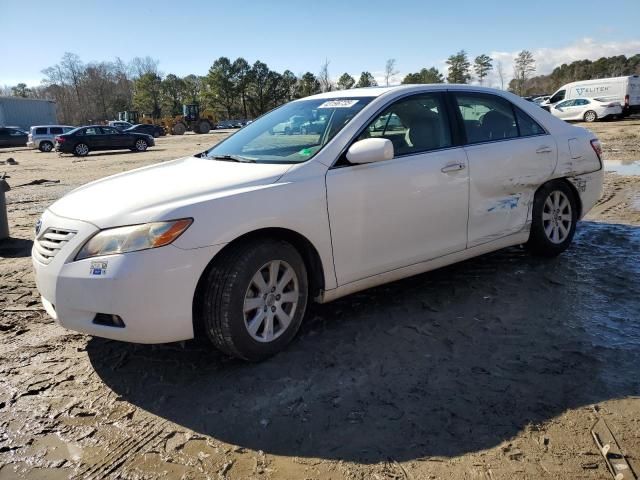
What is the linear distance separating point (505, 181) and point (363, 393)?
7.88 feet

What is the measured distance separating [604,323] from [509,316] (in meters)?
0.63

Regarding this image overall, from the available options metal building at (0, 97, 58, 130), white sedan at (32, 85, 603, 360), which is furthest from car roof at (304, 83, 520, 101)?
metal building at (0, 97, 58, 130)

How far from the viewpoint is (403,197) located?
364 centimetres

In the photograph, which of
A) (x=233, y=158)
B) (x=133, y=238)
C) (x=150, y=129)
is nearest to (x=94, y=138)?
(x=150, y=129)

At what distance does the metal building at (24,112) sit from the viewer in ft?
182

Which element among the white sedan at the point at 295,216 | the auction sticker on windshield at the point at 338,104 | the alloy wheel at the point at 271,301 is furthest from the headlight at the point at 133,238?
the auction sticker on windshield at the point at 338,104

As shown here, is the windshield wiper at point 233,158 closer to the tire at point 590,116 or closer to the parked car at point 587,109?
the parked car at point 587,109

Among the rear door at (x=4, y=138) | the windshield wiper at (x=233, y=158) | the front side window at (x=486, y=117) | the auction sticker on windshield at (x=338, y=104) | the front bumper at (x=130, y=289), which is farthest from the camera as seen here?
the rear door at (x=4, y=138)

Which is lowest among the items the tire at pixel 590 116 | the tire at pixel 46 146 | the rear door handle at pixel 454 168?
the tire at pixel 590 116

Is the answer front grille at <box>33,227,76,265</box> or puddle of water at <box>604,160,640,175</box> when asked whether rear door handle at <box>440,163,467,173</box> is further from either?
puddle of water at <box>604,160,640,175</box>

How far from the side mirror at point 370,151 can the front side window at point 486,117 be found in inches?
44.0

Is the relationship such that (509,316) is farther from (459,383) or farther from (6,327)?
(6,327)

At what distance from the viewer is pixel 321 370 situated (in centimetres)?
310

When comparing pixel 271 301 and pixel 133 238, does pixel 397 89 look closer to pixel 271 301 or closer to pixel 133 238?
pixel 271 301
